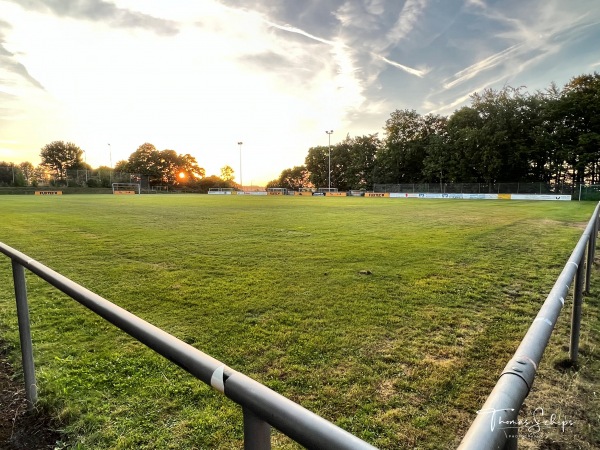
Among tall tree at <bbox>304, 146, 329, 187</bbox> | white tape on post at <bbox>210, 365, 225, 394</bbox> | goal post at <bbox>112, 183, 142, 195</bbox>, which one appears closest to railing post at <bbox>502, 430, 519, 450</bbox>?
white tape on post at <bbox>210, 365, 225, 394</bbox>

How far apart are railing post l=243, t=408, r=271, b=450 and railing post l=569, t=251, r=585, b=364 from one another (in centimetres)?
332

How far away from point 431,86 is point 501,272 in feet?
171

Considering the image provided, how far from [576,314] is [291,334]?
2720 millimetres

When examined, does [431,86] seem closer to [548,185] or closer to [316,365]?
[548,185]

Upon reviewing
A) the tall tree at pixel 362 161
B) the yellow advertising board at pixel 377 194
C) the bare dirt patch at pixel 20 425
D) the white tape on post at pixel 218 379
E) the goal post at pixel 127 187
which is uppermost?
the tall tree at pixel 362 161

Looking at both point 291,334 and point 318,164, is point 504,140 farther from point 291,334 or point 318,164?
point 291,334

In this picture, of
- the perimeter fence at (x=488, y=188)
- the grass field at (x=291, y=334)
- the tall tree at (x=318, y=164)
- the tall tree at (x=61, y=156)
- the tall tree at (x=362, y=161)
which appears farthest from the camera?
the tall tree at (x=61, y=156)

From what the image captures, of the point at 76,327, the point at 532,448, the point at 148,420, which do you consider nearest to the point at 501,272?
the point at 532,448

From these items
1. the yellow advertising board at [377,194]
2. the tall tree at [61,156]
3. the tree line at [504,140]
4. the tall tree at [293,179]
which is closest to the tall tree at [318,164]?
the tall tree at [293,179]

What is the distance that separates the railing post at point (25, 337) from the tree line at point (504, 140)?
53691 mm

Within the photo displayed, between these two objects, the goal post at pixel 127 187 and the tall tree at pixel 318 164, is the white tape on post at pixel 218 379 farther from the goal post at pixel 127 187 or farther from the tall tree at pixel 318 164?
the tall tree at pixel 318 164

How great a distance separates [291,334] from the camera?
3.90m

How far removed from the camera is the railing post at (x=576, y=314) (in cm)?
313

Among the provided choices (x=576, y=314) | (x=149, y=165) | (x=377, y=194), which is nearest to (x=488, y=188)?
(x=377, y=194)
